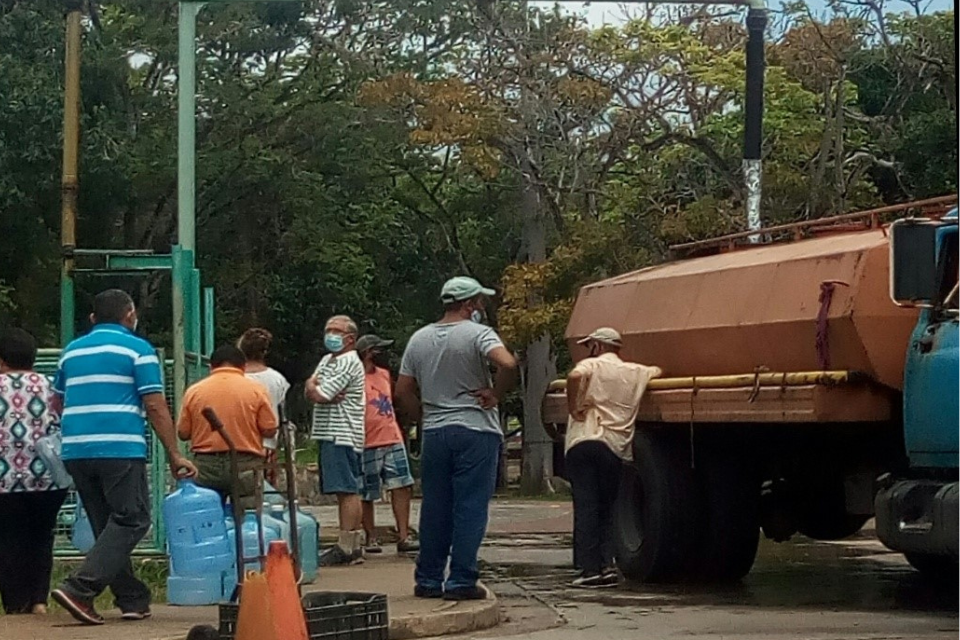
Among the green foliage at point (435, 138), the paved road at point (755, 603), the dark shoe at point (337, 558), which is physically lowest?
the paved road at point (755, 603)

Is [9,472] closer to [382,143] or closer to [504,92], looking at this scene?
[504,92]

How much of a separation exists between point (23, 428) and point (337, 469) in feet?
11.7

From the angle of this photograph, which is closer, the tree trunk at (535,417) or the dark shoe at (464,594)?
the dark shoe at (464,594)

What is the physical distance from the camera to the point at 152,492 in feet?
40.3

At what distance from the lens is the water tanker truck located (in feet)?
30.3

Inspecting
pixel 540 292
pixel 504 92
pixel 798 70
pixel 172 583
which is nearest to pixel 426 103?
pixel 504 92

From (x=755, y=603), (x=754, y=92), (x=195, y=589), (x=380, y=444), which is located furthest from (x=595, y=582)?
(x=754, y=92)

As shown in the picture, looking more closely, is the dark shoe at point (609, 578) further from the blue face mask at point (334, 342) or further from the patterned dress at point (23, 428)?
the patterned dress at point (23, 428)

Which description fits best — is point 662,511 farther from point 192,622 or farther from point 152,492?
point 192,622

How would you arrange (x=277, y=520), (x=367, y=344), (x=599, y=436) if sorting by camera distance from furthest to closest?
(x=367, y=344), (x=599, y=436), (x=277, y=520)

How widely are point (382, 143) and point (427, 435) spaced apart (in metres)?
25.4

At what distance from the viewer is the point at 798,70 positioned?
27469 millimetres

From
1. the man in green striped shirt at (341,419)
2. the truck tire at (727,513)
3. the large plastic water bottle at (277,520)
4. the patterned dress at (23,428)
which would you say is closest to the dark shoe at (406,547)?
the man in green striped shirt at (341,419)

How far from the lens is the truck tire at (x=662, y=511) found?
39.0 feet
